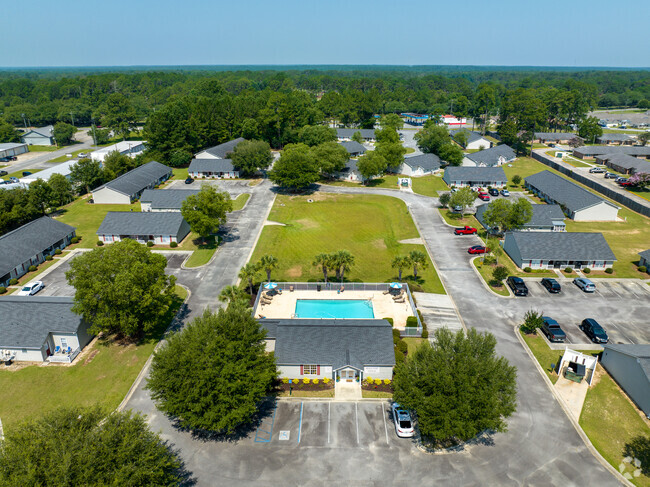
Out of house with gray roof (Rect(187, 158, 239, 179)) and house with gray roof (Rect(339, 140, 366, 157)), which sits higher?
house with gray roof (Rect(339, 140, 366, 157))

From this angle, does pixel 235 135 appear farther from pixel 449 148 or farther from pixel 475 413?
pixel 475 413

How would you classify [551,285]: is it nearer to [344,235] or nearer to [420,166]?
[344,235]

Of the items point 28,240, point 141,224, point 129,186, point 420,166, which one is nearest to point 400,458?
point 141,224

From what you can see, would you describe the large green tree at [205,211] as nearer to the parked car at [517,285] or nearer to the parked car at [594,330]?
the parked car at [517,285]

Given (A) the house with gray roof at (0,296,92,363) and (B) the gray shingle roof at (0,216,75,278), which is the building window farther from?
(B) the gray shingle roof at (0,216,75,278)

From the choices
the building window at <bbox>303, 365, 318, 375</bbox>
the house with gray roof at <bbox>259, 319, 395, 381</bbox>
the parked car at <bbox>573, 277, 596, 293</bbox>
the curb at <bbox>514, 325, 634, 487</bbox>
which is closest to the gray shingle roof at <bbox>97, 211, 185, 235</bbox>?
the house with gray roof at <bbox>259, 319, 395, 381</bbox>

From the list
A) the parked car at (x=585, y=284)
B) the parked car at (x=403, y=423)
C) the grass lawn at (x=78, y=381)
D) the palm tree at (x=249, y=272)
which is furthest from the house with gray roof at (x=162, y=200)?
the parked car at (x=585, y=284)
